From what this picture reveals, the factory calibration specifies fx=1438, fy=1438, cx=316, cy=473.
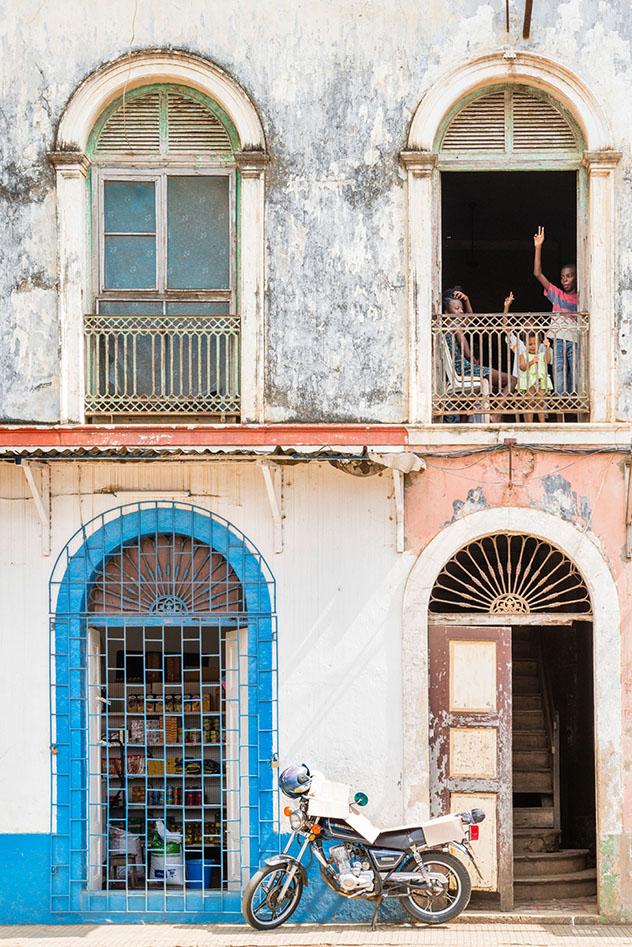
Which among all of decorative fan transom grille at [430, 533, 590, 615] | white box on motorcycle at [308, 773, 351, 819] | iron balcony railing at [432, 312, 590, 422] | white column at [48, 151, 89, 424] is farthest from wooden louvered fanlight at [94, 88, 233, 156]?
white box on motorcycle at [308, 773, 351, 819]

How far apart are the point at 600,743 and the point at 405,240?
4.05m

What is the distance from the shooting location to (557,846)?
1224cm

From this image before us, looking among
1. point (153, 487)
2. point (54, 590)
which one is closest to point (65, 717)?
point (54, 590)

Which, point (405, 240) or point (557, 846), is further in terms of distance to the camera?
point (557, 846)

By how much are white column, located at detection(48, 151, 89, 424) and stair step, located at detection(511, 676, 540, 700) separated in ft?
18.5

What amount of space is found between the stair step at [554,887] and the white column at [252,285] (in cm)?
424

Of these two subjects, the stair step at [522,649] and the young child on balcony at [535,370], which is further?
the stair step at [522,649]

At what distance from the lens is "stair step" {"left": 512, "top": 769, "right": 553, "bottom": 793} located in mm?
12953

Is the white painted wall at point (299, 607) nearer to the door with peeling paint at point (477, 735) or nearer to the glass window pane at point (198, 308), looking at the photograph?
the door with peeling paint at point (477, 735)

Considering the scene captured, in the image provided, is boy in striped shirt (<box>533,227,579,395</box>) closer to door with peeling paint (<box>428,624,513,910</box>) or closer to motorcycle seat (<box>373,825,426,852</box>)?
door with peeling paint (<box>428,624,513,910</box>)

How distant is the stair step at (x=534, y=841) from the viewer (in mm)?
12086

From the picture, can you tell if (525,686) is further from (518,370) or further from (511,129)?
(511,129)

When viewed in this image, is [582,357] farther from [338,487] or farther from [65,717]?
[65,717]

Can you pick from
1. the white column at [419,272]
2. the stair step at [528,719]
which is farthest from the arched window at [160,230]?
the stair step at [528,719]
